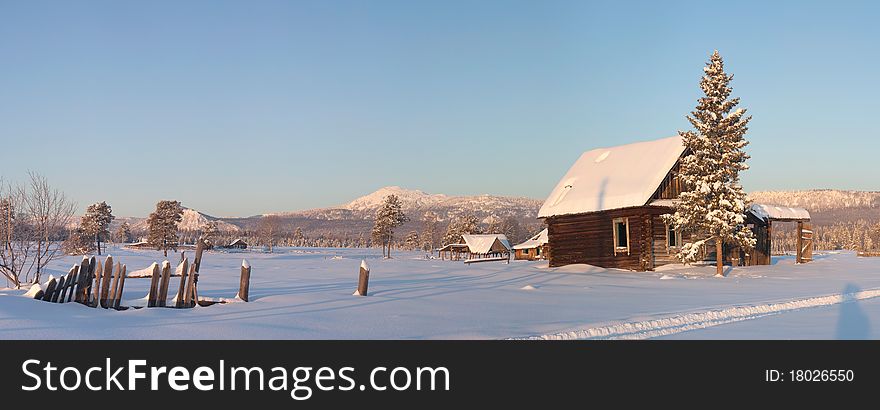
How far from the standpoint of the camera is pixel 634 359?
399 inches

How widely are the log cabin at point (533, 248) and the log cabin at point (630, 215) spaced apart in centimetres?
3621

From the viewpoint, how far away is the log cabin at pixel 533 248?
81.2 m

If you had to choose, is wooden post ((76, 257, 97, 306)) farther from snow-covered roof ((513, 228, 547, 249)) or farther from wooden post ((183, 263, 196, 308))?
snow-covered roof ((513, 228, 547, 249))

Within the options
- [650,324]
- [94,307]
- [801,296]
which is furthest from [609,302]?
[94,307]

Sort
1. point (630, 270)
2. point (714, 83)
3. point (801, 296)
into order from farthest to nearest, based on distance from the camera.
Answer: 1. point (630, 270)
2. point (714, 83)
3. point (801, 296)

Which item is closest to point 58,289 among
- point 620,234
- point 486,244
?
point 620,234

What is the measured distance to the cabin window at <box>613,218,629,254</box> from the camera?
38.2 meters

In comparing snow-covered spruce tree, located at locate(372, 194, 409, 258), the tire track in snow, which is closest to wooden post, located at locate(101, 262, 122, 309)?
the tire track in snow

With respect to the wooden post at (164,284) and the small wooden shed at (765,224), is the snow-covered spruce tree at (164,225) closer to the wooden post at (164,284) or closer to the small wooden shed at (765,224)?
the small wooden shed at (765,224)

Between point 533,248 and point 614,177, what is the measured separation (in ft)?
152

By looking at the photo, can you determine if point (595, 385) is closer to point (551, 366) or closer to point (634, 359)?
point (551, 366)

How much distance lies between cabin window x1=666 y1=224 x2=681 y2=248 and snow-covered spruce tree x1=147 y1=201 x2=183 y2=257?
274 feet

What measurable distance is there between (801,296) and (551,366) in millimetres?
16760

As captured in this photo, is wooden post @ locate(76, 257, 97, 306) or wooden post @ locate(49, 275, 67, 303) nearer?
wooden post @ locate(76, 257, 97, 306)
